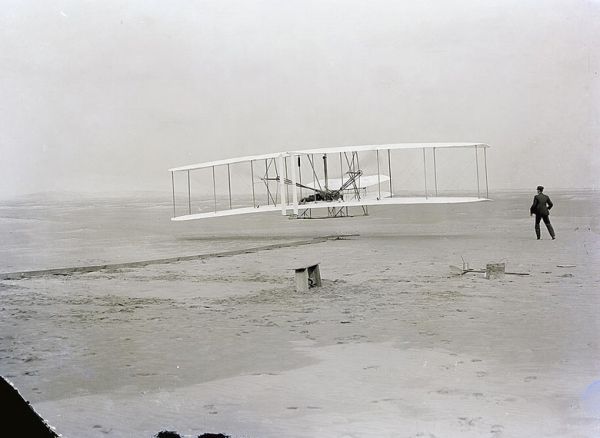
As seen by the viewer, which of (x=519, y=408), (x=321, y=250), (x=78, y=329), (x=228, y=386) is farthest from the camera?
(x=321, y=250)

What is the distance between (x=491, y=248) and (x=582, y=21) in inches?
237

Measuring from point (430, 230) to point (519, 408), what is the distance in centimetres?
1686

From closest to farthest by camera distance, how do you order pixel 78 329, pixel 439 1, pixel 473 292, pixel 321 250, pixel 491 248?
pixel 78 329 → pixel 473 292 → pixel 439 1 → pixel 491 248 → pixel 321 250

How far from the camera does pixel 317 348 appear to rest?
6.95m

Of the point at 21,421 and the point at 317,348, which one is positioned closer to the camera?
the point at 21,421

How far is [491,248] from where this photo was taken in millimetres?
14875

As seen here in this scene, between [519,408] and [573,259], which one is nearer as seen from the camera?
[519,408]

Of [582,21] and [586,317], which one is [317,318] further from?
[582,21]

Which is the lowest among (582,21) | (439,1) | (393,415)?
(393,415)

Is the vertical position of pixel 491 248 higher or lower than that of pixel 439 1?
lower

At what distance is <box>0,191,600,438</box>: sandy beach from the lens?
16.9 feet

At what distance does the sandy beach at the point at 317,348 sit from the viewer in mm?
5156

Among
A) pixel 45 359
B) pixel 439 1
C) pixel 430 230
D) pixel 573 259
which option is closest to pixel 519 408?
pixel 45 359

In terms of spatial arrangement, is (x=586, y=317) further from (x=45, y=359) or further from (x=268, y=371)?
(x=45, y=359)
